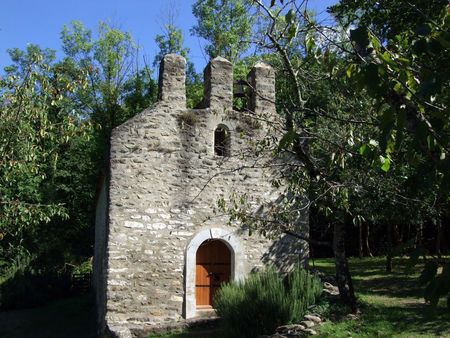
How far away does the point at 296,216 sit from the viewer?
37.5 feet

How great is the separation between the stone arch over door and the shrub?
3.63ft

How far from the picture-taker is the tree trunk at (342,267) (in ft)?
29.2

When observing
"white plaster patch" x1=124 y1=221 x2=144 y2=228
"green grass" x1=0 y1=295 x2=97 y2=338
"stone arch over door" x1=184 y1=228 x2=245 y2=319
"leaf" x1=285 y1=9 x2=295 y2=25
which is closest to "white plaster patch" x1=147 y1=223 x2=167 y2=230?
"white plaster patch" x1=124 y1=221 x2=144 y2=228

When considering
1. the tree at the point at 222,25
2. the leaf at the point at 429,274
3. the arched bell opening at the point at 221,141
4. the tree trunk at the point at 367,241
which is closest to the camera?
the leaf at the point at 429,274

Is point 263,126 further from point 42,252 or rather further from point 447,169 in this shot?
point 42,252

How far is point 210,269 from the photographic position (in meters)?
11.4

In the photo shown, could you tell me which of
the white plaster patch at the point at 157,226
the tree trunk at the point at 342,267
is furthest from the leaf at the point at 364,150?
the white plaster patch at the point at 157,226

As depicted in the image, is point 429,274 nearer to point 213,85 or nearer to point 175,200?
point 175,200

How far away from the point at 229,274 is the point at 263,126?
11.4 ft

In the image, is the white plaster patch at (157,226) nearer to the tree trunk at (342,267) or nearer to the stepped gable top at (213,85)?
the stepped gable top at (213,85)

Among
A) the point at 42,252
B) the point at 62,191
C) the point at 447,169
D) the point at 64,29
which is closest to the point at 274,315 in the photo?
the point at 447,169

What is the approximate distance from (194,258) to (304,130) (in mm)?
5891

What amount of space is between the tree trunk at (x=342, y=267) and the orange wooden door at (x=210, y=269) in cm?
315

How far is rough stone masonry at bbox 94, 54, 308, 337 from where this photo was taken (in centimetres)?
1036
